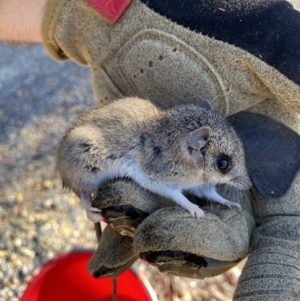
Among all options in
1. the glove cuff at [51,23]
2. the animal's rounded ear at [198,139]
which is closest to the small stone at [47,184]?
the glove cuff at [51,23]

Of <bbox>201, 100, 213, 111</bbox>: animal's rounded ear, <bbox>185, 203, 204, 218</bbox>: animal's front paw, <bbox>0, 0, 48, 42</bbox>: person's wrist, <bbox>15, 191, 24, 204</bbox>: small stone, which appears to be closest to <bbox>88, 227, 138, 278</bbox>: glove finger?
<bbox>185, 203, 204, 218</bbox>: animal's front paw

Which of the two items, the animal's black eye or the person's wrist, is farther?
the person's wrist

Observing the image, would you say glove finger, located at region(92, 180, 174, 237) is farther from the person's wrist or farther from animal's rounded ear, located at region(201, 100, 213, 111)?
the person's wrist

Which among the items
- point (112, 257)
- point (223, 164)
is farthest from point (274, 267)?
point (112, 257)

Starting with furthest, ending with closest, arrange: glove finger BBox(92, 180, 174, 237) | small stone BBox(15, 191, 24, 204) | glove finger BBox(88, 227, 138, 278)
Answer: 1. small stone BBox(15, 191, 24, 204)
2. glove finger BBox(88, 227, 138, 278)
3. glove finger BBox(92, 180, 174, 237)

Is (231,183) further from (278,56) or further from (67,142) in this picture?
(67,142)
